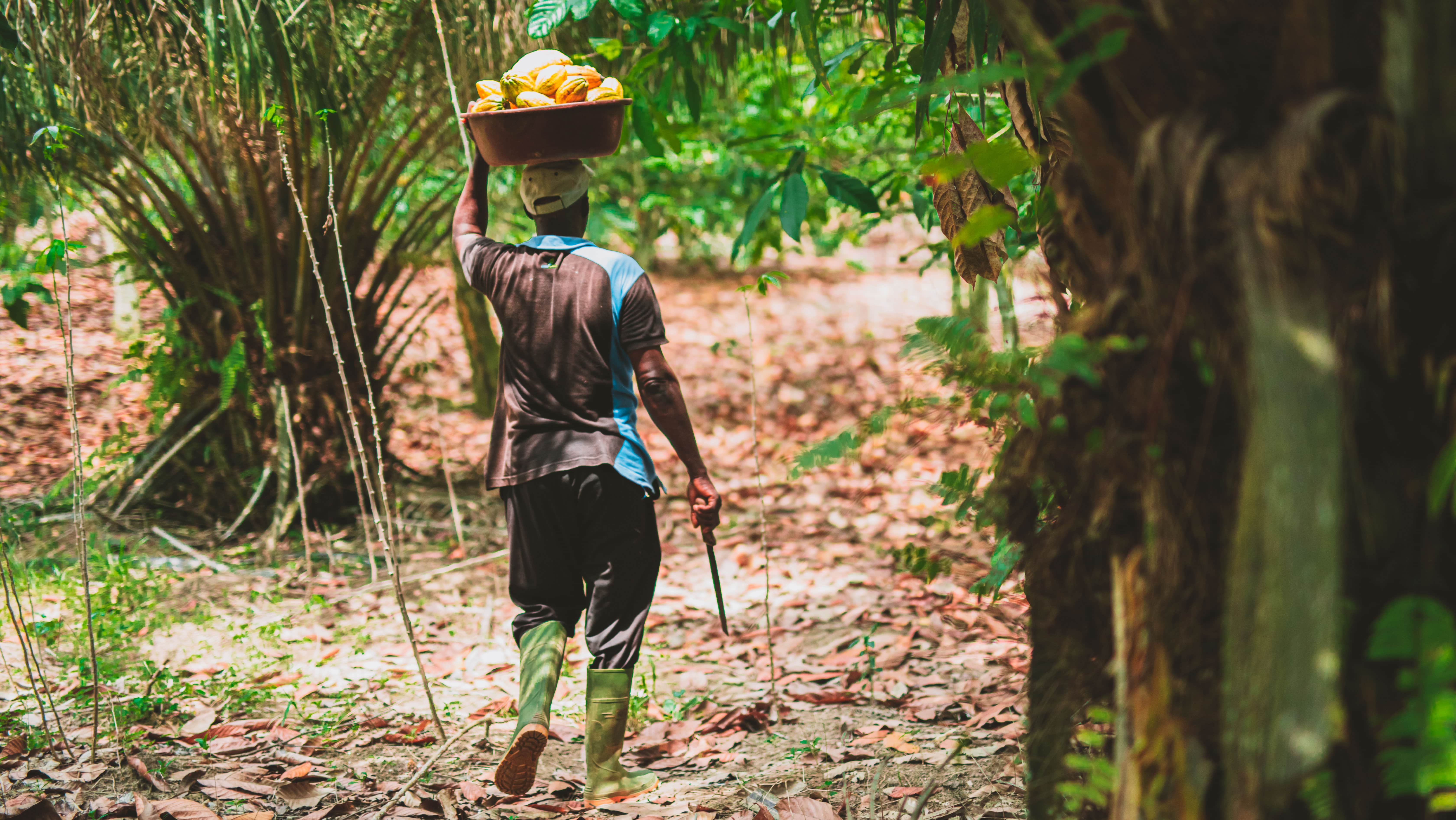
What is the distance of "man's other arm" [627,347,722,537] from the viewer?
96.1 inches

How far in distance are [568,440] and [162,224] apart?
11.7ft

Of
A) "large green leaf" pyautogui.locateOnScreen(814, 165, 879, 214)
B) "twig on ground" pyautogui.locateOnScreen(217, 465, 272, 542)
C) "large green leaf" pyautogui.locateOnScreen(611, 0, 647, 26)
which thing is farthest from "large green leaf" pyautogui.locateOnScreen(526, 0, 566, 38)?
"twig on ground" pyautogui.locateOnScreen(217, 465, 272, 542)

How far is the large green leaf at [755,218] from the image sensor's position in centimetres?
297

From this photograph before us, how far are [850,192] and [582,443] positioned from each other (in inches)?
46.9

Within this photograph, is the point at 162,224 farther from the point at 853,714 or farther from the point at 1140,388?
the point at 1140,388

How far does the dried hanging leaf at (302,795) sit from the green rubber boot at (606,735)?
0.66 meters

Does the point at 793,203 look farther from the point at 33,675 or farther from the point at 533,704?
the point at 33,675

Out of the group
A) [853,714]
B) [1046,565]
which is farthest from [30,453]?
[1046,565]

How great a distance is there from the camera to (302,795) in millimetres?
2393

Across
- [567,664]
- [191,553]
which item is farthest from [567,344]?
[191,553]

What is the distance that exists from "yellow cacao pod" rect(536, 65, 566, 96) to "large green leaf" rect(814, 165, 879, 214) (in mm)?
917

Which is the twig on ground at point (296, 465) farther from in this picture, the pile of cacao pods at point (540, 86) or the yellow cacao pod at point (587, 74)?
the yellow cacao pod at point (587, 74)

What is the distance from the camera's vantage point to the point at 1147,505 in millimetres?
1110

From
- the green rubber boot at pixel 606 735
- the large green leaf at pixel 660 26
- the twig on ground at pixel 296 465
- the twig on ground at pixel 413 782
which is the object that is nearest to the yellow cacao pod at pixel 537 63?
the large green leaf at pixel 660 26
